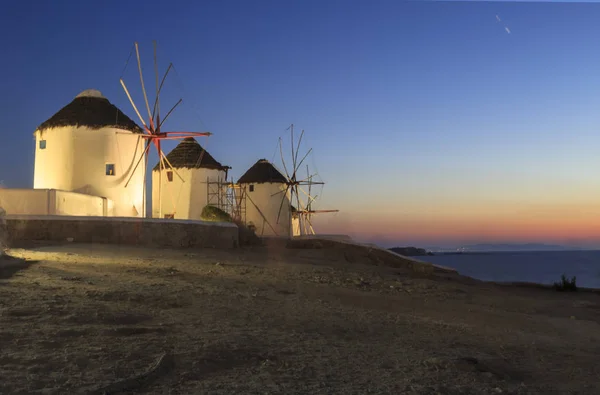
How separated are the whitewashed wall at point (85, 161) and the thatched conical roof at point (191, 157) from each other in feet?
22.4

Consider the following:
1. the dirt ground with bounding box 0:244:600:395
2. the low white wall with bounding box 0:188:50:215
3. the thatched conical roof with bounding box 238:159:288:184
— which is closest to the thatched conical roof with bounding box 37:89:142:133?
the low white wall with bounding box 0:188:50:215

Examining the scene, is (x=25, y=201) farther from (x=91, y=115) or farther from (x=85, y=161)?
(x=91, y=115)

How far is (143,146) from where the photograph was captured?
902 inches

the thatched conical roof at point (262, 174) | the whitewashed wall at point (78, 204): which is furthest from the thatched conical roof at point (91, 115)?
the thatched conical roof at point (262, 174)

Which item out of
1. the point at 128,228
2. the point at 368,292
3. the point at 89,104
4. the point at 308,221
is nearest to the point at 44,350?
the point at 368,292

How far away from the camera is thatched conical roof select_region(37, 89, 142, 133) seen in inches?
819

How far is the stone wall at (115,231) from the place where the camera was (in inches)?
556

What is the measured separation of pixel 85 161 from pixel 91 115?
1.78 meters

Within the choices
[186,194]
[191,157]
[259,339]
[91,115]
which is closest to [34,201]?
[91,115]

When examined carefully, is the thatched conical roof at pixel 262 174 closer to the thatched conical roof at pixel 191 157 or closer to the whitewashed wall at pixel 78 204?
the thatched conical roof at pixel 191 157

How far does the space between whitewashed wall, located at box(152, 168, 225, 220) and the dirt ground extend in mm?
19285

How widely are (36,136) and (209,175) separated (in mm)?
9310

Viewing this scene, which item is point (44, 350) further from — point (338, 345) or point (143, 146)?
point (143, 146)

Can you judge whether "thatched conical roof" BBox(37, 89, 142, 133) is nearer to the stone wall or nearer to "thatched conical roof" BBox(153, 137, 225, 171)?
"thatched conical roof" BBox(153, 137, 225, 171)
